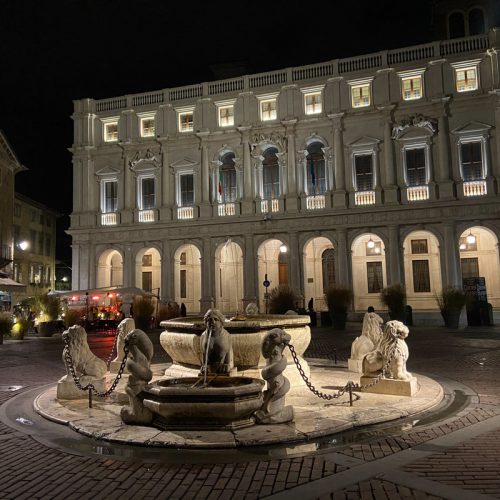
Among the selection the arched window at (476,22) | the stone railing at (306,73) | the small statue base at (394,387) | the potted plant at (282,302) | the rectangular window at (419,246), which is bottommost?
the small statue base at (394,387)

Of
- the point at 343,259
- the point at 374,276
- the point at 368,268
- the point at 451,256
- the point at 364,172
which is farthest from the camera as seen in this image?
the point at 368,268

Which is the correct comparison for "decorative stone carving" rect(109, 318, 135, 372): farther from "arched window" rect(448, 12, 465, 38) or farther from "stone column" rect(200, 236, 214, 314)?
"arched window" rect(448, 12, 465, 38)

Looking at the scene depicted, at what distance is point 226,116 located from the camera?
33875 mm

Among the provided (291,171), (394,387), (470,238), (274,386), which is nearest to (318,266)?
(291,171)

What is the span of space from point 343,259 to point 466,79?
13.1 m

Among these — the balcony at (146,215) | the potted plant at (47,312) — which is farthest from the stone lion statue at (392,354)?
the balcony at (146,215)

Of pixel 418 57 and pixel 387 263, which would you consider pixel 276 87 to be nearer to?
pixel 418 57

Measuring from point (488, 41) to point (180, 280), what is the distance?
25.6 meters

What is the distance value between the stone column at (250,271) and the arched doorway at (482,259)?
13057mm

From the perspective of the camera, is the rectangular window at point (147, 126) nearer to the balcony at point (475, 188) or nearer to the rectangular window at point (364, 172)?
the rectangular window at point (364, 172)

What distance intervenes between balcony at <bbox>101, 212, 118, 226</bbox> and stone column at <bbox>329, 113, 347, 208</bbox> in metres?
15.7

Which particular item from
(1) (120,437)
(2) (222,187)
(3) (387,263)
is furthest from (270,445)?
(2) (222,187)

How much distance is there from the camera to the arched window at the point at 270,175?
3247 centimetres

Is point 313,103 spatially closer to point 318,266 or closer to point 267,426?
point 318,266
